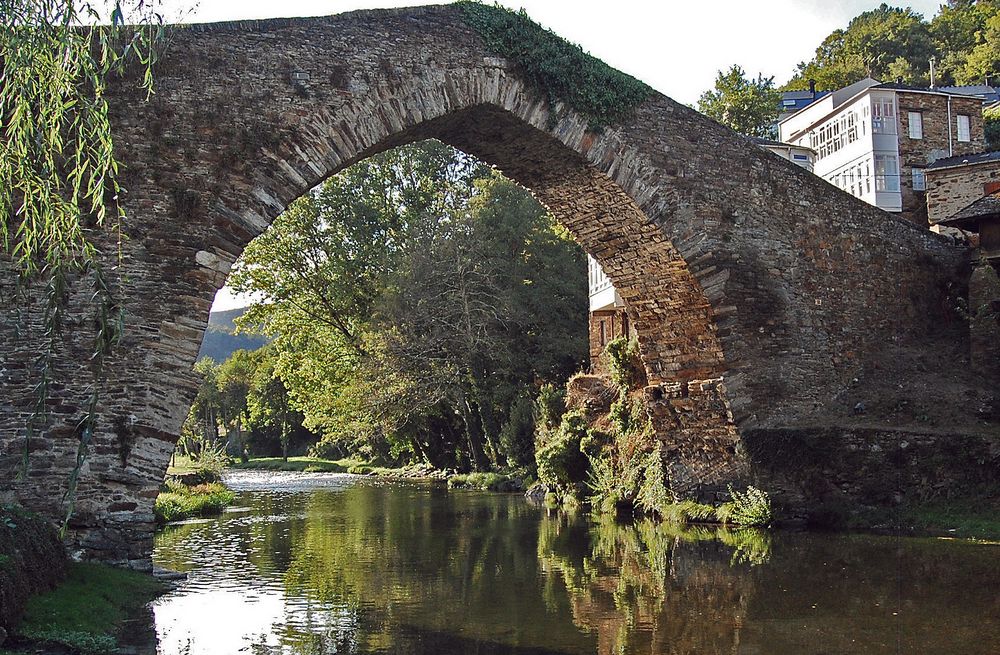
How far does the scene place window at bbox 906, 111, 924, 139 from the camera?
23.4 metres

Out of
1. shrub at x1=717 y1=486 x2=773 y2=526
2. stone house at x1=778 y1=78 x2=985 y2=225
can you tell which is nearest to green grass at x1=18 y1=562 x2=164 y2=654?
shrub at x1=717 y1=486 x2=773 y2=526

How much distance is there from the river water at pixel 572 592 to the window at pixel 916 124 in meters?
14.5

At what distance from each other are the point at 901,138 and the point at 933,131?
40.8 inches

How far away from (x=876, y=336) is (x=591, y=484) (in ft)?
16.2

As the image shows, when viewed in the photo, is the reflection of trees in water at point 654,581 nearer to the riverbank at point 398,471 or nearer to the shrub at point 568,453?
the shrub at point 568,453

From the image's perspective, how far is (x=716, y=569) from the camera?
9.41 m

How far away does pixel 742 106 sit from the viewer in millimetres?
33094

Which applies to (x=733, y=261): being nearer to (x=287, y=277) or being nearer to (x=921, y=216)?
(x=921, y=216)

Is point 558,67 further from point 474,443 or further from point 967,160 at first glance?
point 474,443

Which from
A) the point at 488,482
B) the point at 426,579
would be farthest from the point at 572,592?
the point at 488,482

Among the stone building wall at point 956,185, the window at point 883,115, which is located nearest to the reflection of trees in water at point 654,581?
the stone building wall at point 956,185

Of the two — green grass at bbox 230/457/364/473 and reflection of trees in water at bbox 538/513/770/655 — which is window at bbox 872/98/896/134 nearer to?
reflection of trees in water at bbox 538/513/770/655

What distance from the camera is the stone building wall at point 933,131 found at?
23.1 m

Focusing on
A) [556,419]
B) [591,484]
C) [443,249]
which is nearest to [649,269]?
[591,484]
